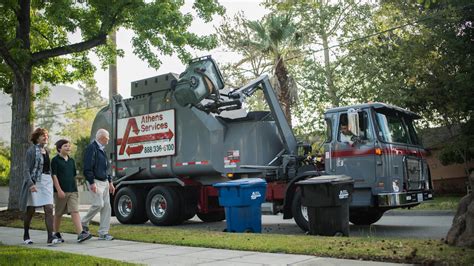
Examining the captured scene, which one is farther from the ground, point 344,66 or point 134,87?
point 344,66

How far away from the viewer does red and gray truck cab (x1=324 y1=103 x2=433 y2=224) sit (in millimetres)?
9633

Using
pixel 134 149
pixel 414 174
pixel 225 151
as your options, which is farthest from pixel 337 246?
pixel 134 149

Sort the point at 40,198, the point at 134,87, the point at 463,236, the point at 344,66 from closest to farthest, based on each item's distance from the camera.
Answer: the point at 463,236
the point at 40,198
the point at 134,87
the point at 344,66

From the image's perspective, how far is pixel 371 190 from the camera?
969cm

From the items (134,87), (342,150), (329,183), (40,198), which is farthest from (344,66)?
(40,198)

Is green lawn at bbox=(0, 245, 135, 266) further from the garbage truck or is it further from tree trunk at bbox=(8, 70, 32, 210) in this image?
tree trunk at bbox=(8, 70, 32, 210)

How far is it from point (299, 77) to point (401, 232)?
55.2 ft

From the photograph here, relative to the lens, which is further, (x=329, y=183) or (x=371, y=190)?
(x=371, y=190)

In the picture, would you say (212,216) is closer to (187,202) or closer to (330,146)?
(187,202)

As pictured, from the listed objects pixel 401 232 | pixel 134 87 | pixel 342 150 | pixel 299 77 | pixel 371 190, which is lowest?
pixel 401 232

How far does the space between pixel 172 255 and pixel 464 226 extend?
12.7 feet

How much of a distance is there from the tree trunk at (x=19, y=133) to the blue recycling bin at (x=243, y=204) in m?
6.46

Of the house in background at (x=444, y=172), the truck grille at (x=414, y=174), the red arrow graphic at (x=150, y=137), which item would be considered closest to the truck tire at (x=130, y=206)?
the red arrow graphic at (x=150, y=137)

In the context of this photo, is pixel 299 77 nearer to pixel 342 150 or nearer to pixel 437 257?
pixel 342 150
